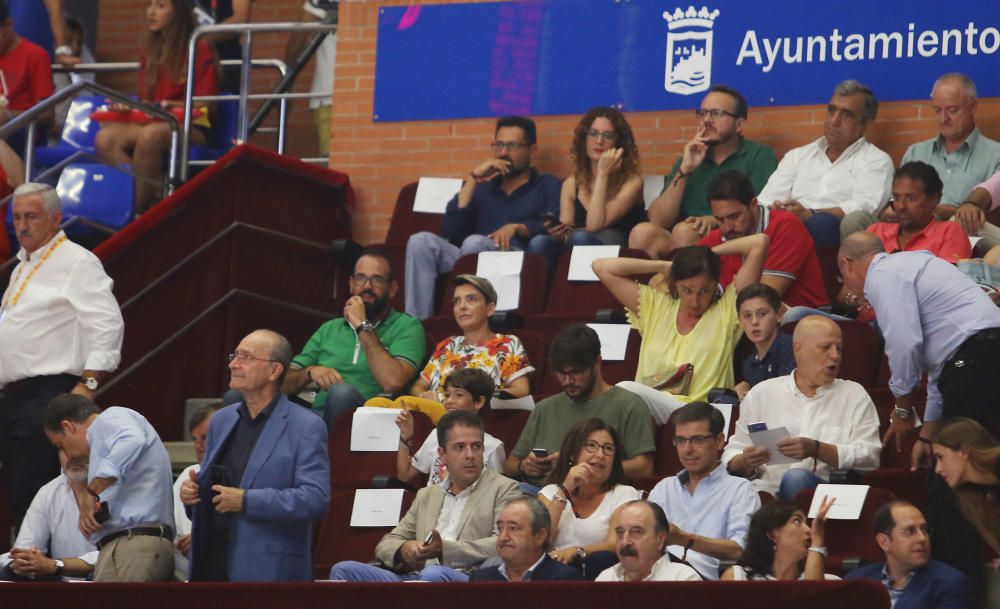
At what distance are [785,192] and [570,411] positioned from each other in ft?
6.72

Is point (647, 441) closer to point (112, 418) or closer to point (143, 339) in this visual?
point (112, 418)

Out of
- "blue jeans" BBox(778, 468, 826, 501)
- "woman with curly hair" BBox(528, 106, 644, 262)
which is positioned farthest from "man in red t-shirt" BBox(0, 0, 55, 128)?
"blue jeans" BBox(778, 468, 826, 501)

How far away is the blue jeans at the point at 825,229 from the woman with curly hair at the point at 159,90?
3291 mm

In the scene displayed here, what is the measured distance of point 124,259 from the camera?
8.05 metres

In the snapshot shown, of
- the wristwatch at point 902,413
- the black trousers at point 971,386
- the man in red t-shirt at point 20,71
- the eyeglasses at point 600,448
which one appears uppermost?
the man in red t-shirt at point 20,71

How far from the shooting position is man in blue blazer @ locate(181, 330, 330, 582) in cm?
558

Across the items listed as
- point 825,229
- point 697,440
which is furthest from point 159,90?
point 697,440

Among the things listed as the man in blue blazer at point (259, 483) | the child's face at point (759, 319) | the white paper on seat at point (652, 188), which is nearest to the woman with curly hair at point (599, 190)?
the white paper on seat at point (652, 188)

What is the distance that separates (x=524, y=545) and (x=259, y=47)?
6734mm

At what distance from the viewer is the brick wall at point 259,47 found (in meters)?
11.4

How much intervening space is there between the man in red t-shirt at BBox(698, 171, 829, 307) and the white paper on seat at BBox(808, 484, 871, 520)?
1.55m

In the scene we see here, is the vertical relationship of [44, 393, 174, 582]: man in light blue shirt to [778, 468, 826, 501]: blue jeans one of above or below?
below

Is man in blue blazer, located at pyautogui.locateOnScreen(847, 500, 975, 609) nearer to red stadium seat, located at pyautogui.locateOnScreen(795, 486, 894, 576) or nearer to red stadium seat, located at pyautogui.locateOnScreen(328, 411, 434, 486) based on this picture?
red stadium seat, located at pyautogui.locateOnScreen(795, 486, 894, 576)

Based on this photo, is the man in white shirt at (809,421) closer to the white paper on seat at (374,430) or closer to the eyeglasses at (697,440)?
the eyeglasses at (697,440)
